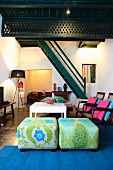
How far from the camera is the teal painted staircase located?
8977 mm

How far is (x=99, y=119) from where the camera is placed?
4.33m

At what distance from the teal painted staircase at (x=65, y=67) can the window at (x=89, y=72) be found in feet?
1.67

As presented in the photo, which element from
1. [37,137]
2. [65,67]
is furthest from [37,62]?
[37,137]

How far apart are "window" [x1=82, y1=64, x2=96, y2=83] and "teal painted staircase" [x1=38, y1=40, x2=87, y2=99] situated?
0.51 metres

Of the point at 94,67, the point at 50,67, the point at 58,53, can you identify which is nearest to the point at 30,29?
the point at 58,53

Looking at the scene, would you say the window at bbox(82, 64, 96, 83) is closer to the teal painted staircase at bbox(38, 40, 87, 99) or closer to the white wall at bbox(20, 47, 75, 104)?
the teal painted staircase at bbox(38, 40, 87, 99)

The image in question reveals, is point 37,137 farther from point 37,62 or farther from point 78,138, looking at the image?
point 37,62

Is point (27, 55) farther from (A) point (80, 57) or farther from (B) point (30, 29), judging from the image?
(B) point (30, 29)

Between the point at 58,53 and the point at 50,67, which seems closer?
the point at 58,53

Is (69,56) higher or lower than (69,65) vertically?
higher

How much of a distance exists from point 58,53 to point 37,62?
146 cm

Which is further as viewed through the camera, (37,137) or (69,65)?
(69,65)

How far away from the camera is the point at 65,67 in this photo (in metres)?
9.59

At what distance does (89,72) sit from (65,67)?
1514 mm
